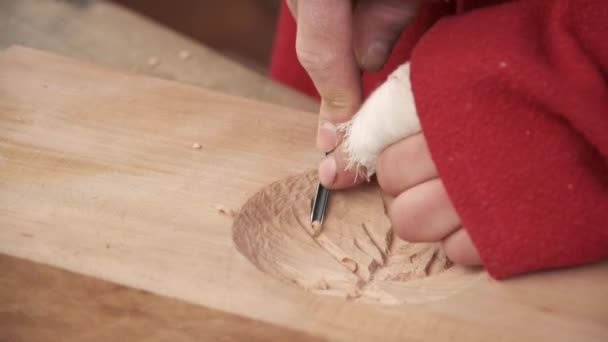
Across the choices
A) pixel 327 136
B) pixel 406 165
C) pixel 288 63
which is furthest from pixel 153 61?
pixel 406 165

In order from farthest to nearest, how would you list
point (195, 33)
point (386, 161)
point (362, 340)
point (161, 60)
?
point (195, 33)
point (161, 60)
point (386, 161)
point (362, 340)

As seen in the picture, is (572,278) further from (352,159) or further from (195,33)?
(195,33)

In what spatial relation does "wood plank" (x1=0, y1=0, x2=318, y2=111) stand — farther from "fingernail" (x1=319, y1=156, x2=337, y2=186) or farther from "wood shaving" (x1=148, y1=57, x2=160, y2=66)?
"fingernail" (x1=319, y1=156, x2=337, y2=186)

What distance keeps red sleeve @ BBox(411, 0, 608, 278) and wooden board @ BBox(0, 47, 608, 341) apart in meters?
0.04

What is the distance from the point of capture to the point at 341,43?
2.19 feet

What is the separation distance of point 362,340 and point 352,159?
199mm

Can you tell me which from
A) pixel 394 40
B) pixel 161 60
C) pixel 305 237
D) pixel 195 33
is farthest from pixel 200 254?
pixel 195 33

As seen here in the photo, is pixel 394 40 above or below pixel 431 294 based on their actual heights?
above

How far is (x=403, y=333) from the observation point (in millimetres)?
572

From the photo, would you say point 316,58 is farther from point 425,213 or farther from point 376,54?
point 425,213

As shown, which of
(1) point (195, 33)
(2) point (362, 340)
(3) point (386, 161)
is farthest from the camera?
(1) point (195, 33)

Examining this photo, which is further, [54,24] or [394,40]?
[54,24]

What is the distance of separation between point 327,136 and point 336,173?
0.04m

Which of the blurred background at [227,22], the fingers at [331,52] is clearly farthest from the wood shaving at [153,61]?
the blurred background at [227,22]
